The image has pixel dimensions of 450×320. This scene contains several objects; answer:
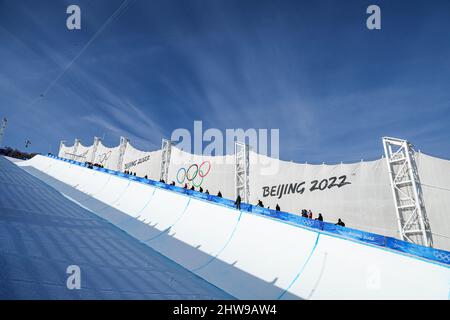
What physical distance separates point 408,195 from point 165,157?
92.1 feet

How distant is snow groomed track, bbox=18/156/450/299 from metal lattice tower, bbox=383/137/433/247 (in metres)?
6.41

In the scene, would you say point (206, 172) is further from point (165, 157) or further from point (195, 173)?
point (165, 157)

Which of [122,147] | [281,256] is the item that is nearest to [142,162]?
[122,147]

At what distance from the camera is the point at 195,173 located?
3077 cm

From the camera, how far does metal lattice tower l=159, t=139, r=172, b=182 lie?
1375 inches

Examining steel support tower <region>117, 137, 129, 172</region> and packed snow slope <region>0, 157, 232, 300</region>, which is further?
steel support tower <region>117, 137, 129, 172</region>

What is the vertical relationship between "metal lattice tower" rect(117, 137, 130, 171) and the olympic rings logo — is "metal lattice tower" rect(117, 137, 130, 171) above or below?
above

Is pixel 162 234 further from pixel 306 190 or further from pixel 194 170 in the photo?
pixel 194 170

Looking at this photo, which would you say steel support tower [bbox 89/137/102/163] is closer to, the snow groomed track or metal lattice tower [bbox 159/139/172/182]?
metal lattice tower [bbox 159/139/172/182]

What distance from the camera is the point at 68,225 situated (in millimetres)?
9883

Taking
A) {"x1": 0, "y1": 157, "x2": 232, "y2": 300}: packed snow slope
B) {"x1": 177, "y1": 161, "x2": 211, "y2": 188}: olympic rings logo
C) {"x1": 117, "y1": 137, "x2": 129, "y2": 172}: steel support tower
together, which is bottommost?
{"x1": 0, "y1": 157, "x2": 232, "y2": 300}: packed snow slope

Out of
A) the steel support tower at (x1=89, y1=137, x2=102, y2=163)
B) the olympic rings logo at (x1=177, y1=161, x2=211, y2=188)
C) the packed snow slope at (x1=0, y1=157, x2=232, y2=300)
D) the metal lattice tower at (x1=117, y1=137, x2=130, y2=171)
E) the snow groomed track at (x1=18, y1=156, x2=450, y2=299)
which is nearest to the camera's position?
the packed snow slope at (x1=0, y1=157, x2=232, y2=300)

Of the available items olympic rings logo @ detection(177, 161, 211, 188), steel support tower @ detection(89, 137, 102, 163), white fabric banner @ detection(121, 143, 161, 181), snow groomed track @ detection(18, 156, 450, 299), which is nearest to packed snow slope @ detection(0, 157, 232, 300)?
snow groomed track @ detection(18, 156, 450, 299)
